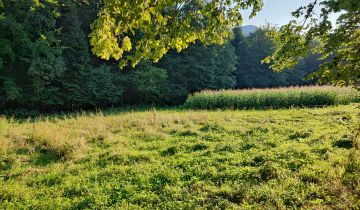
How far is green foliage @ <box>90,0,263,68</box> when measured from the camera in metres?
3.43

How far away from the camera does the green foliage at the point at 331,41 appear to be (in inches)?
169

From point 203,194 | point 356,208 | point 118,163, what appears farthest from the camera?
point 118,163

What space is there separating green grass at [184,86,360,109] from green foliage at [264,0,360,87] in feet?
42.2

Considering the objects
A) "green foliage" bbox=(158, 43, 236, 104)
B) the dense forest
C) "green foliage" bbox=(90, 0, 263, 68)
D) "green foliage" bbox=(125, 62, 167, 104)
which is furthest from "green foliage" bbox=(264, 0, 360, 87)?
"green foliage" bbox=(158, 43, 236, 104)

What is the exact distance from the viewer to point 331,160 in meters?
7.45

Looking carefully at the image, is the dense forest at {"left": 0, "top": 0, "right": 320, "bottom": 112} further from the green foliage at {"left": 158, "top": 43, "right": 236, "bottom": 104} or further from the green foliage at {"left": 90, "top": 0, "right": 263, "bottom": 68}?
the green foliage at {"left": 90, "top": 0, "right": 263, "bottom": 68}

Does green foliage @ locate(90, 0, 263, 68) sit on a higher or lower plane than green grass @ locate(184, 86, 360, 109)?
higher

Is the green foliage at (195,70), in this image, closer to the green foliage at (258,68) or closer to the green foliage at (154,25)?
the green foliage at (258,68)

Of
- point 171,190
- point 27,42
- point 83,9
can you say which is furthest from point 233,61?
point 171,190

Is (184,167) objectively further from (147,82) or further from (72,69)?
(147,82)

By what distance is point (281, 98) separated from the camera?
20516mm

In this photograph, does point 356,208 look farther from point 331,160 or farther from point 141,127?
point 141,127

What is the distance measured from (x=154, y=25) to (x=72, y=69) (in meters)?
25.3

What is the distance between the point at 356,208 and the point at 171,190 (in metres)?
3.15
